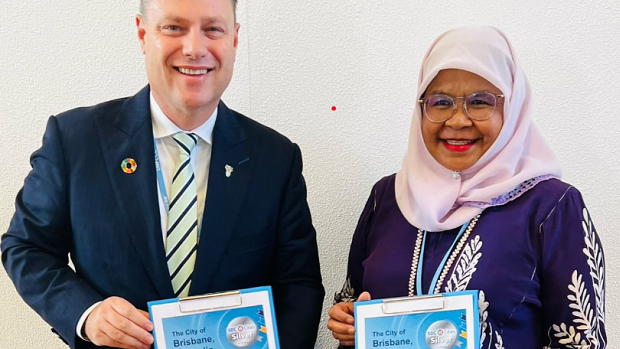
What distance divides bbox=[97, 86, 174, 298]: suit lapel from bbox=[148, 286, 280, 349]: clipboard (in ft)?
0.59

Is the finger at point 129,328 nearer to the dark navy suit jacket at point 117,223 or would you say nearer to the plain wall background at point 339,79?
the dark navy suit jacket at point 117,223

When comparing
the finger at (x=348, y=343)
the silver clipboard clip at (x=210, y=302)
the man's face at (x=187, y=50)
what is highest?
the man's face at (x=187, y=50)

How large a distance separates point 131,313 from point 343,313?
636 millimetres

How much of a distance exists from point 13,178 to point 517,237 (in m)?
1.90

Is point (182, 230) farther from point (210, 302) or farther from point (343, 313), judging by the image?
point (343, 313)

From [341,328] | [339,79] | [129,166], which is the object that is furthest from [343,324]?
[339,79]

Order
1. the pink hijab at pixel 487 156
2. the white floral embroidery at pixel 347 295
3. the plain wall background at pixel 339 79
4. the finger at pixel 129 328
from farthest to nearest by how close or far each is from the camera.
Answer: the plain wall background at pixel 339 79, the white floral embroidery at pixel 347 295, the pink hijab at pixel 487 156, the finger at pixel 129 328

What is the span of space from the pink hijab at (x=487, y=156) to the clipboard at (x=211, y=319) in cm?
58

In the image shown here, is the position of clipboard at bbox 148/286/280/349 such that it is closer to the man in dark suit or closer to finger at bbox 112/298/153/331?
finger at bbox 112/298/153/331

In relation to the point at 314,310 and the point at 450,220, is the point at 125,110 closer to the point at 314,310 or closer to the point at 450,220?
the point at 314,310

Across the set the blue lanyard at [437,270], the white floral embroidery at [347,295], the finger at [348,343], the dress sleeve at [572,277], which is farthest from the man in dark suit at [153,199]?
the dress sleeve at [572,277]

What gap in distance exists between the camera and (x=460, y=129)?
67.2 inches

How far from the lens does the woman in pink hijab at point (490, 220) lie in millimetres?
1580

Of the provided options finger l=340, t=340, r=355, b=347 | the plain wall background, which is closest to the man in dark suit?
finger l=340, t=340, r=355, b=347
